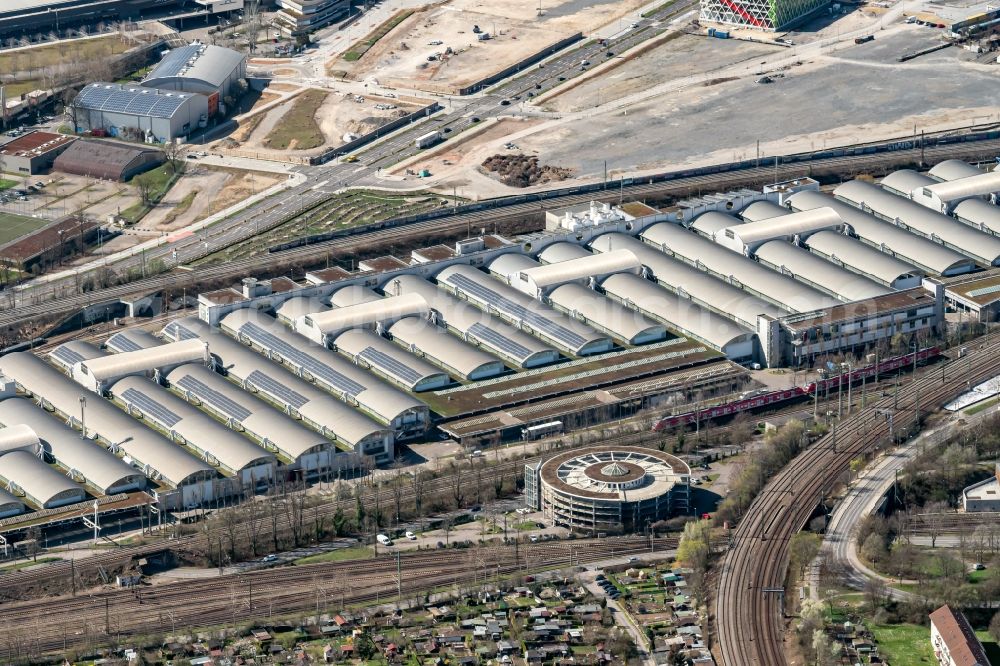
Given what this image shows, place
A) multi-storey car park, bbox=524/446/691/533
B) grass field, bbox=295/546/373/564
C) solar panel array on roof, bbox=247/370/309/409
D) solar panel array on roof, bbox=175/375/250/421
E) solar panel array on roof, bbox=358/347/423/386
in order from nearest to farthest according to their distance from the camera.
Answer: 1. grass field, bbox=295/546/373/564
2. multi-storey car park, bbox=524/446/691/533
3. solar panel array on roof, bbox=175/375/250/421
4. solar panel array on roof, bbox=247/370/309/409
5. solar panel array on roof, bbox=358/347/423/386

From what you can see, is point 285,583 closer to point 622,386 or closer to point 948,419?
point 622,386

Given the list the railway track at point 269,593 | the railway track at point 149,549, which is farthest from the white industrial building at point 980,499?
the railway track at point 149,549

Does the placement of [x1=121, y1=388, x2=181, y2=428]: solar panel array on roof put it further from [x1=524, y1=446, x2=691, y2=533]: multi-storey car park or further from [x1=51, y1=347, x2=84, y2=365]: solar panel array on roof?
[x1=524, y1=446, x2=691, y2=533]: multi-storey car park

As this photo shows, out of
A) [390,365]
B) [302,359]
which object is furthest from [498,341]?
[302,359]

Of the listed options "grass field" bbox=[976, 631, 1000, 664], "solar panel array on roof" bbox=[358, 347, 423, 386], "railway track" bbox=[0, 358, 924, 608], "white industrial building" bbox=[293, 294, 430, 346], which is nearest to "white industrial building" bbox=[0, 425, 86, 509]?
"railway track" bbox=[0, 358, 924, 608]

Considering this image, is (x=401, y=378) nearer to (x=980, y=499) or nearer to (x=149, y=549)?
(x=149, y=549)

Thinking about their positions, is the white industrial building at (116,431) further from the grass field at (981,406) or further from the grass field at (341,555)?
the grass field at (981,406)
